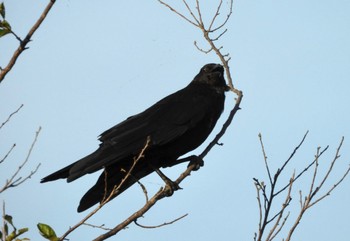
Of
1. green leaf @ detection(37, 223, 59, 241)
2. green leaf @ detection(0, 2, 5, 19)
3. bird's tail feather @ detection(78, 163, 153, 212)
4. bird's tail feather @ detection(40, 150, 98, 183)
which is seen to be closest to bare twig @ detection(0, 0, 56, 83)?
green leaf @ detection(0, 2, 5, 19)

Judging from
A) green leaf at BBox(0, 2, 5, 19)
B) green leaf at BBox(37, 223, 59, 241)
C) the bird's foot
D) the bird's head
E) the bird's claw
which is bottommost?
green leaf at BBox(37, 223, 59, 241)

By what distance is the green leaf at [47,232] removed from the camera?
3.83 meters

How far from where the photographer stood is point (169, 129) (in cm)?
600

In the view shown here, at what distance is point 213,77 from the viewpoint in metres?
6.89

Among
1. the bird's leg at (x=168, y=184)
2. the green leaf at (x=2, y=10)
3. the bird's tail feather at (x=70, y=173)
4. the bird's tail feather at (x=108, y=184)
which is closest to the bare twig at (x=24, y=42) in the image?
the green leaf at (x=2, y=10)

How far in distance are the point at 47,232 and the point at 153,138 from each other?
2155 millimetres

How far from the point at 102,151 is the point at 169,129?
821 mm

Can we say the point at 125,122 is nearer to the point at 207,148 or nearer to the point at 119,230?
the point at 207,148

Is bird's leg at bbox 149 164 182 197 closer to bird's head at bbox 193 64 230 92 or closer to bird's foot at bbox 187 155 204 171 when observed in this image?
bird's foot at bbox 187 155 204 171

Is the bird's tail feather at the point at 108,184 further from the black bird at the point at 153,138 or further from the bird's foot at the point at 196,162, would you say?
the bird's foot at the point at 196,162

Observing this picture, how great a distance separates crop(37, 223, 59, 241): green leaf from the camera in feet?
12.6

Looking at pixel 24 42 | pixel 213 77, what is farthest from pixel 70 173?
pixel 213 77

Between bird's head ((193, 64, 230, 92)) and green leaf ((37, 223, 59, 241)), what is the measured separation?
3.32 metres

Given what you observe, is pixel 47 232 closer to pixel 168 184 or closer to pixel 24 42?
pixel 24 42
